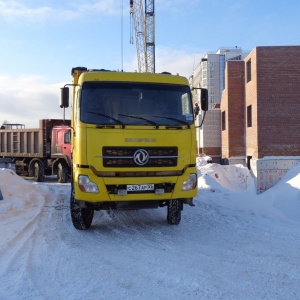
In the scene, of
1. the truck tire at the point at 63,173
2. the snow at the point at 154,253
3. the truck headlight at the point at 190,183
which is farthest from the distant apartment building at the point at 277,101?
the truck headlight at the point at 190,183

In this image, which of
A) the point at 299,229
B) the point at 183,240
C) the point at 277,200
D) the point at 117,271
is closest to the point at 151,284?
the point at 117,271

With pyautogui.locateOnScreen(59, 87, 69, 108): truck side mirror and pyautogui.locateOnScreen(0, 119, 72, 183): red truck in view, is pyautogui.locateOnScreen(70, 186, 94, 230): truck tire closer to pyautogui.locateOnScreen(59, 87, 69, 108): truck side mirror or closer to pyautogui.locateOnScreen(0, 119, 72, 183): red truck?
pyautogui.locateOnScreen(59, 87, 69, 108): truck side mirror

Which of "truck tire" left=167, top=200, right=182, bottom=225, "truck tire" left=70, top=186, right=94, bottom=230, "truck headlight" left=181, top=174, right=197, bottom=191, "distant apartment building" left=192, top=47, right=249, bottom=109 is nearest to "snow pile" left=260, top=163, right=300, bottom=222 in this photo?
"truck tire" left=167, top=200, right=182, bottom=225

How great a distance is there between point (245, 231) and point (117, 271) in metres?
3.17

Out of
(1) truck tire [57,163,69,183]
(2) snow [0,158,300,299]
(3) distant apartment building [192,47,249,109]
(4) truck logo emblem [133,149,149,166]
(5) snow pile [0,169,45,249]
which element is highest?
(3) distant apartment building [192,47,249,109]

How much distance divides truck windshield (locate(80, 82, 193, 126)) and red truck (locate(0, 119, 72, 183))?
409 inches

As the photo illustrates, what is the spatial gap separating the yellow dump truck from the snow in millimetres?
728

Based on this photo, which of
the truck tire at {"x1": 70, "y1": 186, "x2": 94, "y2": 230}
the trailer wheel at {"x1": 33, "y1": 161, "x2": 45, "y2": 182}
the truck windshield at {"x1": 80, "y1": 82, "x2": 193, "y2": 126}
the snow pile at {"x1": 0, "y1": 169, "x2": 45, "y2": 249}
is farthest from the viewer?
the trailer wheel at {"x1": 33, "y1": 161, "x2": 45, "y2": 182}

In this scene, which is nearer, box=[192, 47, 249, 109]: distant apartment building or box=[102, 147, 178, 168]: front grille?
box=[102, 147, 178, 168]: front grille

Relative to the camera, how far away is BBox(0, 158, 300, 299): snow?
4.18 metres

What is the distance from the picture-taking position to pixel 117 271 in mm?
4809

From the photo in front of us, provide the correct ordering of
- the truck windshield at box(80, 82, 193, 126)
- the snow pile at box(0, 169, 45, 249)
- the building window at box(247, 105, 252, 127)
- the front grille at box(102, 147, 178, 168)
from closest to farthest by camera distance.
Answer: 1. the front grille at box(102, 147, 178, 168)
2. the truck windshield at box(80, 82, 193, 126)
3. the snow pile at box(0, 169, 45, 249)
4. the building window at box(247, 105, 252, 127)

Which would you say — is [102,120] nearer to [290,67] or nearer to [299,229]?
[299,229]

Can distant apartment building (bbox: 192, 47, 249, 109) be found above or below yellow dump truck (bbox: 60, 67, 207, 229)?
above
